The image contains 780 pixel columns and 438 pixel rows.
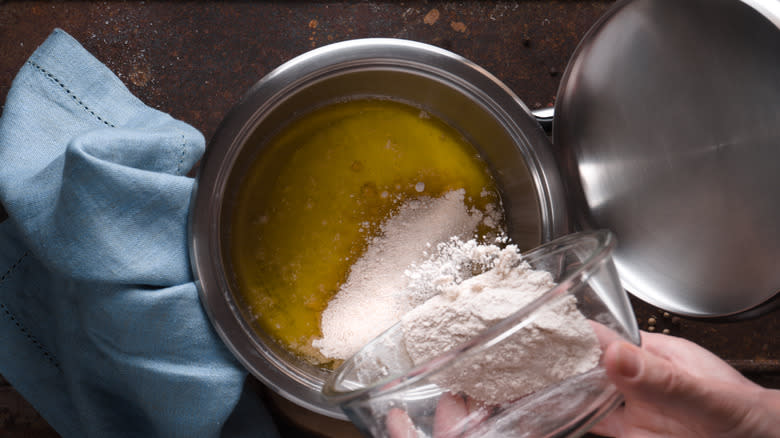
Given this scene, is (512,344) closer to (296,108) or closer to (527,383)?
(527,383)

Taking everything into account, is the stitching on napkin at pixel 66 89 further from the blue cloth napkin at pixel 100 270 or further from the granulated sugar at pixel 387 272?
the granulated sugar at pixel 387 272

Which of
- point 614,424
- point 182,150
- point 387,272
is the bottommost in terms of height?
point 614,424

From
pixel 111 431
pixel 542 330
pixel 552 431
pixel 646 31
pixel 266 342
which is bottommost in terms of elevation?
pixel 111 431

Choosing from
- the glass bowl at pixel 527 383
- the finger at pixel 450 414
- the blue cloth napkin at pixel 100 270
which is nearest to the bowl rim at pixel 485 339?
the glass bowl at pixel 527 383

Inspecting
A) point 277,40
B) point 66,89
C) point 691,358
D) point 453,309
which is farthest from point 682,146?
point 66,89

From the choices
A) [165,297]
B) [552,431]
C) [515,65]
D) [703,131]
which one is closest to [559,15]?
[515,65]

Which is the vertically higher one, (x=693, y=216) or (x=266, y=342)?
(x=693, y=216)

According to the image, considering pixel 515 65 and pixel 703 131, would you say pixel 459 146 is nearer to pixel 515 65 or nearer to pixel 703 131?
pixel 515 65
